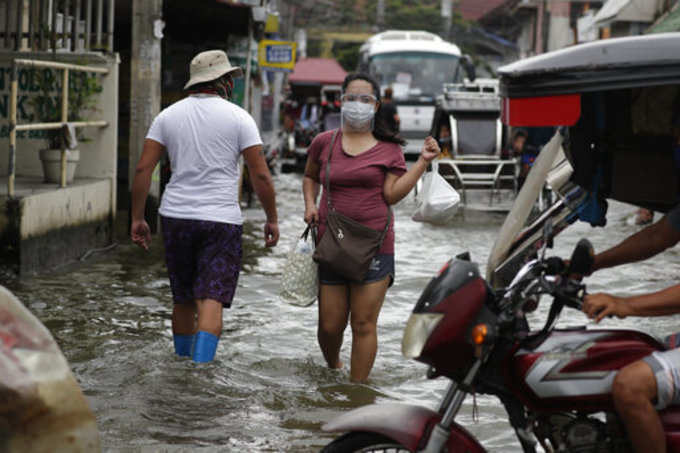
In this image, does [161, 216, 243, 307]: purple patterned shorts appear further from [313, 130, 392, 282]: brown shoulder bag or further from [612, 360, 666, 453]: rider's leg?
[612, 360, 666, 453]: rider's leg

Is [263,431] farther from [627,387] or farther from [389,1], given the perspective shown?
[389,1]

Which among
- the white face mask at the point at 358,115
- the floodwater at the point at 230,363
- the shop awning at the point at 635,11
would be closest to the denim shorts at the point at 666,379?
the floodwater at the point at 230,363

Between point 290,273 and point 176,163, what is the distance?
2.92 ft

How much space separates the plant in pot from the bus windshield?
1956 cm

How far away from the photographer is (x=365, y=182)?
5.96m

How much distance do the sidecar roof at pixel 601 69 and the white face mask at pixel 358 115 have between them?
2.44 metres

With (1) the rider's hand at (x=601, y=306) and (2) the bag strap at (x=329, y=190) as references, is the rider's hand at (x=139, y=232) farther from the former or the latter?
(1) the rider's hand at (x=601, y=306)

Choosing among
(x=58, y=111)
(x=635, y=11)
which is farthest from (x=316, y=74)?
(x=58, y=111)

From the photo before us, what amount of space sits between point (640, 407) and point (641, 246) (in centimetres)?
82

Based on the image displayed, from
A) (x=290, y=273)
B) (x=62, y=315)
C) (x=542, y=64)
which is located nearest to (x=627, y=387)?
(x=542, y=64)

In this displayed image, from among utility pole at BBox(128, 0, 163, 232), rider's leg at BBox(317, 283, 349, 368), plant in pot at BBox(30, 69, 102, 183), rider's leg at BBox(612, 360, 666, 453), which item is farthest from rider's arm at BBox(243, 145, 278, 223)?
utility pole at BBox(128, 0, 163, 232)

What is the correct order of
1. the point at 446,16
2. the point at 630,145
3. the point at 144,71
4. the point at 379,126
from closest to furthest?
the point at 630,145 → the point at 379,126 → the point at 144,71 → the point at 446,16

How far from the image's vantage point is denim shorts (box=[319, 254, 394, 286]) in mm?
5969

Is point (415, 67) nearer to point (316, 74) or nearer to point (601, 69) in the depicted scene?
point (316, 74)
